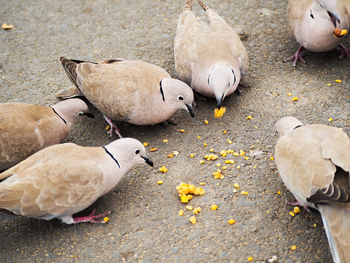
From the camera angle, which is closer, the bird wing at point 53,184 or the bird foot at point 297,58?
the bird wing at point 53,184

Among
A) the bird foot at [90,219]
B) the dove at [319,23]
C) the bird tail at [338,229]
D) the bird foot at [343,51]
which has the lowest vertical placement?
the bird foot at [90,219]

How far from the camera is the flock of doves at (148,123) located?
2.73m

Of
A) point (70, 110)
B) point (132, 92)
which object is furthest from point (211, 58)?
point (70, 110)

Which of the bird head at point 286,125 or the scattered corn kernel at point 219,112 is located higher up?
the bird head at point 286,125

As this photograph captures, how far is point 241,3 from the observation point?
5223mm

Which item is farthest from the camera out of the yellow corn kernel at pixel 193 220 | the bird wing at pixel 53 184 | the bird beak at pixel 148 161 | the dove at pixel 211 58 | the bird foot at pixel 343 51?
the bird foot at pixel 343 51

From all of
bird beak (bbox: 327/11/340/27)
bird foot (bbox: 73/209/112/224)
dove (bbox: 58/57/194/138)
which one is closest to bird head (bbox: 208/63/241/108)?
dove (bbox: 58/57/194/138)

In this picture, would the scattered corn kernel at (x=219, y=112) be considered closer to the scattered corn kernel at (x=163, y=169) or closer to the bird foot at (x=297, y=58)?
the scattered corn kernel at (x=163, y=169)

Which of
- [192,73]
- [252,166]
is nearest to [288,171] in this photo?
[252,166]

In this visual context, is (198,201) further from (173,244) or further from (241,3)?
(241,3)

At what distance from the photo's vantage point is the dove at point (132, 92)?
3.67m

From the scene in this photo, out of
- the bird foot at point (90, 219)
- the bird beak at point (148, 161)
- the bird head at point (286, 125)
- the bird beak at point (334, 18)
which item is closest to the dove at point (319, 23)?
the bird beak at point (334, 18)

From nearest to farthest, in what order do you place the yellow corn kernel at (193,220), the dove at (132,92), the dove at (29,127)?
the yellow corn kernel at (193,220) < the dove at (29,127) < the dove at (132,92)

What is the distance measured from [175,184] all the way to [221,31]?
156 cm
